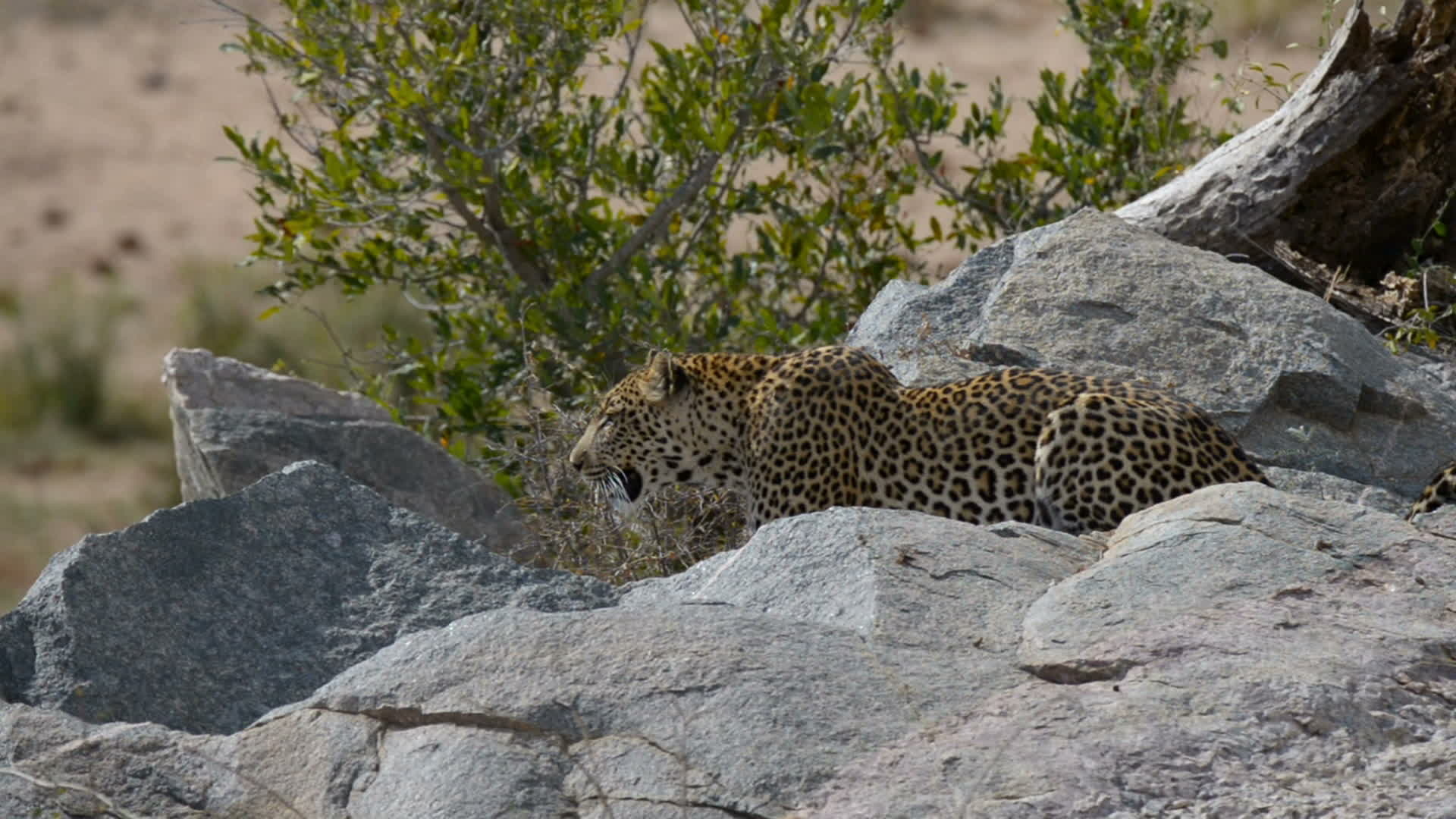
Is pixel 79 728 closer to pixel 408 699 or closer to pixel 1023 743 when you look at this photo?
pixel 408 699

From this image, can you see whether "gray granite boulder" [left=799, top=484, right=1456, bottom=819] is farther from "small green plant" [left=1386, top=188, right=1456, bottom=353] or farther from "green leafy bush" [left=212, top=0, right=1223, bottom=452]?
"green leafy bush" [left=212, top=0, right=1223, bottom=452]

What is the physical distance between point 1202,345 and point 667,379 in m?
A: 2.14

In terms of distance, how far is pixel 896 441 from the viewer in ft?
25.2

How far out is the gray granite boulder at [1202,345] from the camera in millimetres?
8039

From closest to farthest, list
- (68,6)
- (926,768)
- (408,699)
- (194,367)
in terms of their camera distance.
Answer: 1. (926,768)
2. (408,699)
3. (194,367)
4. (68,6)

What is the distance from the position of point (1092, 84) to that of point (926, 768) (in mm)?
7711

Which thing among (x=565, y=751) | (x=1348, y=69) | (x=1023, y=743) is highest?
(x=1348, y=69)

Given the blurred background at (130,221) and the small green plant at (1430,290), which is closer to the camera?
the small green plant at (1430,290)

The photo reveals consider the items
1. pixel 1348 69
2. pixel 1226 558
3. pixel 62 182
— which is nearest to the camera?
pixel 1226 558

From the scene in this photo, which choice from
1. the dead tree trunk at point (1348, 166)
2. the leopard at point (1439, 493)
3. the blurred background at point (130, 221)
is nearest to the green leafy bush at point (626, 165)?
the dead tree trunk at point (1348, 166)

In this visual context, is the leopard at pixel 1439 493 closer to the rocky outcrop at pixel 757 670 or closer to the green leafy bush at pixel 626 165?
the rocky outcrop at pixel 757 670

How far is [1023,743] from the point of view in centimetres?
441

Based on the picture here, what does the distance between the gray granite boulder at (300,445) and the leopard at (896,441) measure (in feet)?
6.38

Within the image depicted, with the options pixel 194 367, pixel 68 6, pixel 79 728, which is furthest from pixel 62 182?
pixel 79 728
